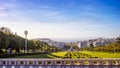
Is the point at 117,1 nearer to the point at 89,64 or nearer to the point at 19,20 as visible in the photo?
the point at 89,64

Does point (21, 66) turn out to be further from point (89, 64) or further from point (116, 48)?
point (116, 48)

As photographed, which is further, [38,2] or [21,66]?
[38,2]

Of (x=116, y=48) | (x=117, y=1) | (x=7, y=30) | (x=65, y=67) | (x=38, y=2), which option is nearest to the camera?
(x=65, y=67)

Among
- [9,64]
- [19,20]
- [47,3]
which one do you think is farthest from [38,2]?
[9,64]

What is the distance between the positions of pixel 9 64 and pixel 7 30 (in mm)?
25316

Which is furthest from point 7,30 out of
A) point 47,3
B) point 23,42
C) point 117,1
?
point 117,1

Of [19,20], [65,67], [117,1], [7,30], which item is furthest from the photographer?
[7,30]

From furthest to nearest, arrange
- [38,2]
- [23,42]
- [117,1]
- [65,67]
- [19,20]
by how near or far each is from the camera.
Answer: [23,42] < [19,20] < [38,2] < [117,1] < [65,67]

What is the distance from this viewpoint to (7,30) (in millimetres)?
35125

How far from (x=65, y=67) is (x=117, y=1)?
4.44 meters

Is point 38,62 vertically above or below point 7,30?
below

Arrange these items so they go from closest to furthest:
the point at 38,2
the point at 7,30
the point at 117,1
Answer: the point at 117,1 → the point at 38,2 → the point at 7,30

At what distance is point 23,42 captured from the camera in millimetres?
40000

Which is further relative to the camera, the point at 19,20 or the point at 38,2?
the point at 19,20
